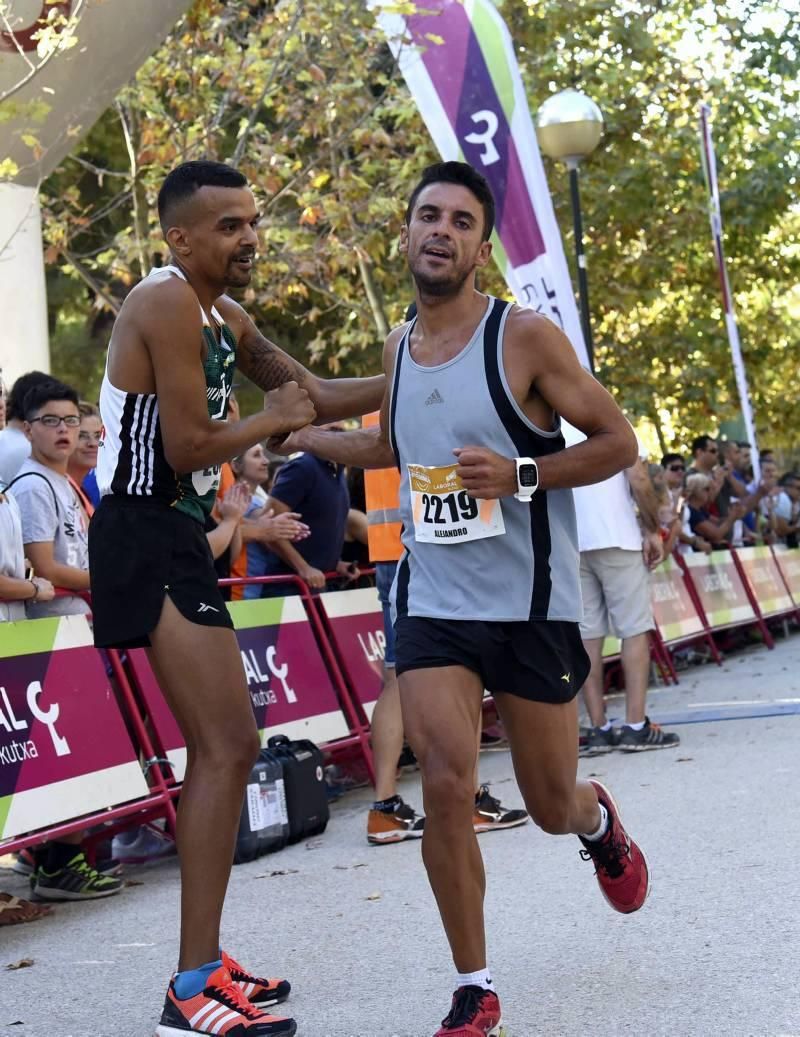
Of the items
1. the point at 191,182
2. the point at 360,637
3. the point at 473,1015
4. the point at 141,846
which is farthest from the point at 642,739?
the point at 191,182

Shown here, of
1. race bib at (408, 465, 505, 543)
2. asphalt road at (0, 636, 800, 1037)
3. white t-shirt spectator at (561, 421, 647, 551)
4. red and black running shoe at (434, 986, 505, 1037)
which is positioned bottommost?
asphalt road at (0, 636, 800, 1037)

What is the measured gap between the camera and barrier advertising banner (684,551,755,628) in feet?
50.9

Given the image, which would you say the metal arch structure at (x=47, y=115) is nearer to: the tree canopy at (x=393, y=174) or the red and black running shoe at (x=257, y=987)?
the tree canopy at (x=393, y=174)

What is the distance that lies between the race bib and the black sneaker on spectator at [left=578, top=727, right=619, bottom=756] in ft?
18.5

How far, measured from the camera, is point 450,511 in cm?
419

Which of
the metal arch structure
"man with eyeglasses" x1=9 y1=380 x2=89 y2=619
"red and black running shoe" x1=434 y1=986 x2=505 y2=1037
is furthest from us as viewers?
the metal arch structure

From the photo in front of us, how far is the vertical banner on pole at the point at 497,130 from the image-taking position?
1036 centimetres

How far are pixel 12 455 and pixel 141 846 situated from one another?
1973 millimetres

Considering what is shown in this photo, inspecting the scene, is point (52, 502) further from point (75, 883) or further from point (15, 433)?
point (75, 883)

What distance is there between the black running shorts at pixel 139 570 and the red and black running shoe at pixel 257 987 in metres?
0.96

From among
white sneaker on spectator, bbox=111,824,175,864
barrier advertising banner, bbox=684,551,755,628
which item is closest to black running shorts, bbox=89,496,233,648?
white sneaker on spectator, bbox=111,824,175,864

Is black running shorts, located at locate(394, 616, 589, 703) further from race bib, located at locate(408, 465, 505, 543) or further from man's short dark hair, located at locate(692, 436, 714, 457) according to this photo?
man's short dark hair, located at locate(692, 436, 714, 457)

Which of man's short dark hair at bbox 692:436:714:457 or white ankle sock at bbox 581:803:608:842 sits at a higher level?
man's short dark hair at bbox 692:436:714:457

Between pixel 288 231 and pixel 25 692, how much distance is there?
10249mm
